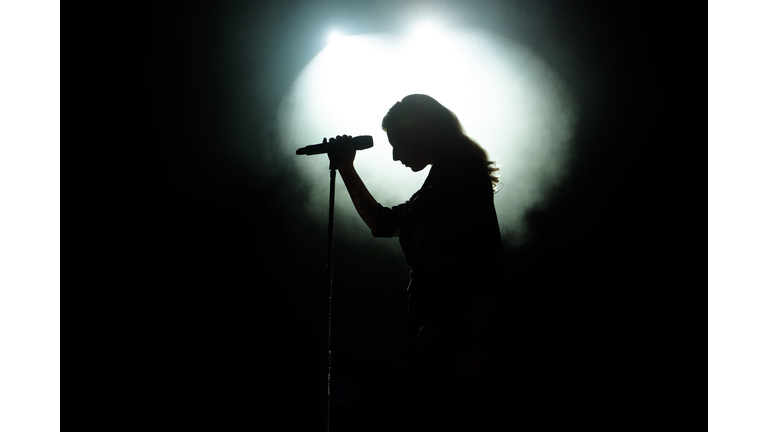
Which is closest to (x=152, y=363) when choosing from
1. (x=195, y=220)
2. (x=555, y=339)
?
(x=195, y=220)

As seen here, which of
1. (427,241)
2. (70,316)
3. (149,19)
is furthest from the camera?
(149,19)

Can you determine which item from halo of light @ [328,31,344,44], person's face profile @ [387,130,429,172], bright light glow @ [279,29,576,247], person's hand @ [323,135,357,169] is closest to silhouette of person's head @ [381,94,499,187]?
person's face profile @ [387,130,429,172]

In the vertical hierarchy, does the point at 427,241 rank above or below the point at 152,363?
above

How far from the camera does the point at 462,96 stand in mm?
1910

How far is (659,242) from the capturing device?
6.06 ft

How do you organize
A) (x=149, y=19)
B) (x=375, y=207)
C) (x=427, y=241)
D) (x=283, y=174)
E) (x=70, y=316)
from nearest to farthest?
(x=427, y=241)
(x=375, y=207)
(x=70, y=316)
(x=149, y=19)
(x=283, y=174)

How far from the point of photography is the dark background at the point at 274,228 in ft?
5.90

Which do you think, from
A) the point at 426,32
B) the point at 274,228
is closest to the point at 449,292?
the point at 274,228

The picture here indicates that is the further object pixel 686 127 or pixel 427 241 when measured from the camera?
pixel 686 127

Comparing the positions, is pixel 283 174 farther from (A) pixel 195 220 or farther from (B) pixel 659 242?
(B) pixel 659 242

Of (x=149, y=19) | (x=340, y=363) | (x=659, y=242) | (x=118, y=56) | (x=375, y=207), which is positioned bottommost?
(x=340, y=363)

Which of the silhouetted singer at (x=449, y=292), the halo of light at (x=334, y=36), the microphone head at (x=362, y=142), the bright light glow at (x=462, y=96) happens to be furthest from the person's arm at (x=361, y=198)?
the halo of light at (x=334, y=36)

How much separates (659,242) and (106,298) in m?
2.56

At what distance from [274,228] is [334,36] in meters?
0.99
